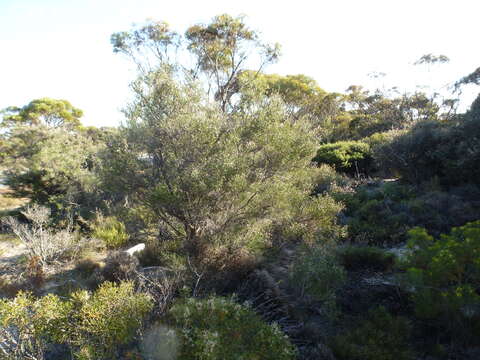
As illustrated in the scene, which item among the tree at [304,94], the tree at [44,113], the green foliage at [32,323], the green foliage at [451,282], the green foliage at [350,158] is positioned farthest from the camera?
the tree at [44,113]

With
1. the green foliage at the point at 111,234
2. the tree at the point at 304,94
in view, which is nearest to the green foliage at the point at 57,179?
the green foliage at the point at 111,234

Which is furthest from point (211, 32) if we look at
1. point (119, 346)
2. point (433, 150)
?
point (119, 346)

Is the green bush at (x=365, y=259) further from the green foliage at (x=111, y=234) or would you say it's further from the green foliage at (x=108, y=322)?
the green foliage at (x=111, y=234)

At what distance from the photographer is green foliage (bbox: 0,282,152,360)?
332 centimetres

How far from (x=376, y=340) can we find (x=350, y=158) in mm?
10050

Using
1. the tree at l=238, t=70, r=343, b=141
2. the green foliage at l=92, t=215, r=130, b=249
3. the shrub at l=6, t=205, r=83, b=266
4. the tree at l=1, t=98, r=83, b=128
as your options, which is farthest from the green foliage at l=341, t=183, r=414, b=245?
the tree at l=1, t=98, r=83, b=128

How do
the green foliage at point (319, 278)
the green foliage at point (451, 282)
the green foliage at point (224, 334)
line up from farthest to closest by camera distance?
the green foliage at point (319, 278) → the green foliage at point (451, 282) → the green foliage at point (224, 334)

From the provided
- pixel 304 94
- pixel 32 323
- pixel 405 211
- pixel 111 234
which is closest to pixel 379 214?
pixel 405 211

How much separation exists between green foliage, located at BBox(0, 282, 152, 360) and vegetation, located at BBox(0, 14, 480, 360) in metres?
0.02

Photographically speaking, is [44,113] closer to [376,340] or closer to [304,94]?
[304,94]

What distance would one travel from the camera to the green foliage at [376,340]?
11.6ft

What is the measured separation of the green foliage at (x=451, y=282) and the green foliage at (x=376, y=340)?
12.6 inches

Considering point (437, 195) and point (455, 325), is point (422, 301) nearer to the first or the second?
point (455, 325)

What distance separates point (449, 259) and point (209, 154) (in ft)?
11.7
